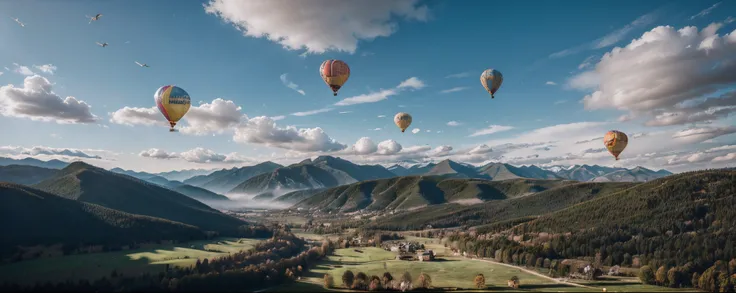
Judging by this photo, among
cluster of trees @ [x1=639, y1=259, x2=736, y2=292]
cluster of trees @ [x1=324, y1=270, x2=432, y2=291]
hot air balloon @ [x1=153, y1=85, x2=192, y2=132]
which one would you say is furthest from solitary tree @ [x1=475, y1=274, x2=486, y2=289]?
hot air balloon @ [x1=153, y1=85, x2=192, y2=132]

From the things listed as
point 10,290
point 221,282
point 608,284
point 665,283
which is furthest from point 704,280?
point 10,290

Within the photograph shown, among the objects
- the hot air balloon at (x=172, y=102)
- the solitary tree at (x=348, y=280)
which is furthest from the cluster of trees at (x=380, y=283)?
the hot air balloon at (x=172, y=102)

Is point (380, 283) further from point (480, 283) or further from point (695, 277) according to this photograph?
point (695, 277)

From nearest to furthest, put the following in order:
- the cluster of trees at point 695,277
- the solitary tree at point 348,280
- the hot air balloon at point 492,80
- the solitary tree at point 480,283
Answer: the cluster of trees at point 695,277 → the solitary tree at point 480,283 → the solitary tree at point 348,280 → the hot air balloon at point 492,80

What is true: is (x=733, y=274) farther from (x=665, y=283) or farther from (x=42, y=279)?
(x=42, y=279)

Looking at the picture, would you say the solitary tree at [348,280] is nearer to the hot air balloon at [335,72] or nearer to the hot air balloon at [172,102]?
the hot air balloon at [335,72]
